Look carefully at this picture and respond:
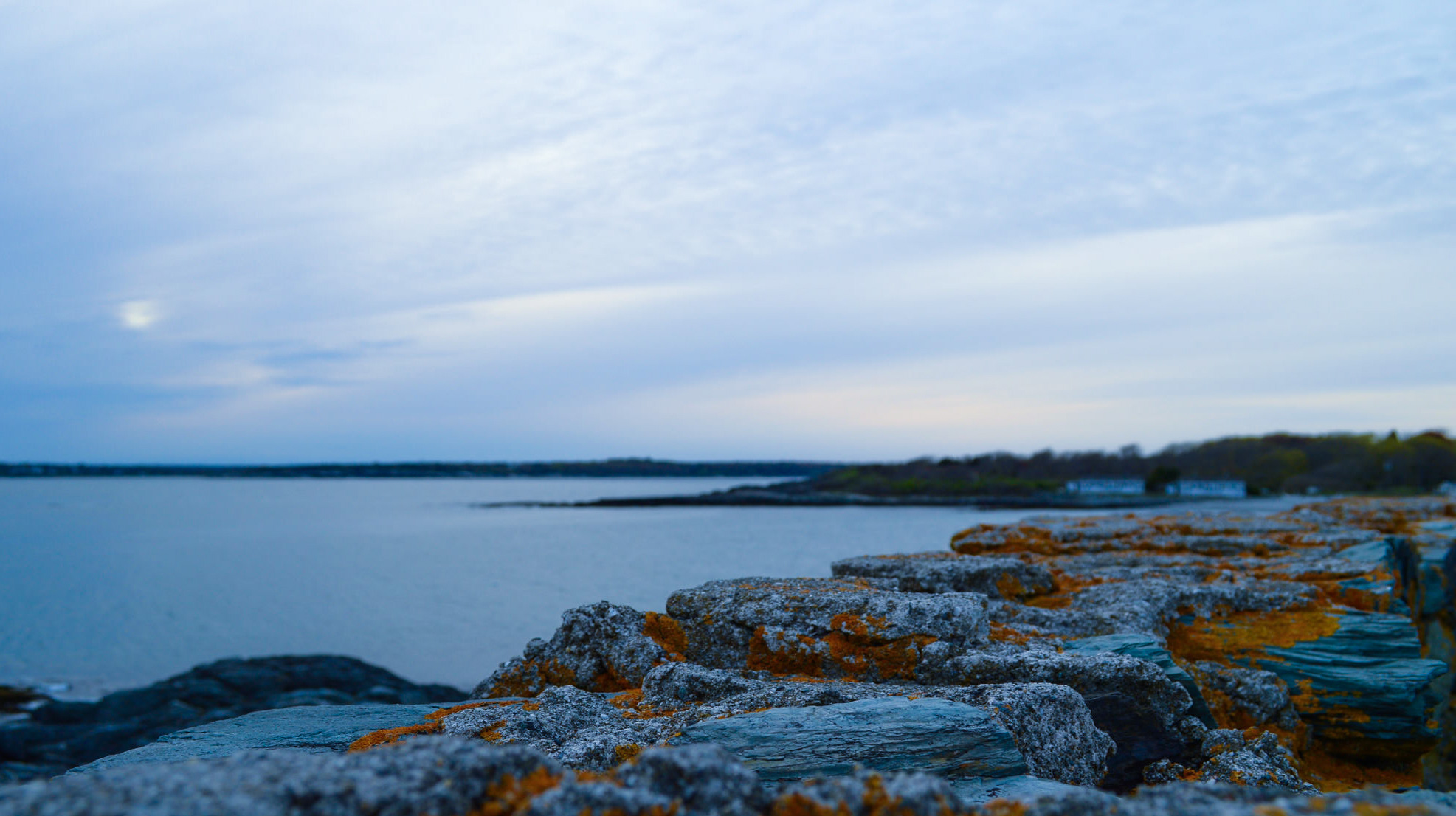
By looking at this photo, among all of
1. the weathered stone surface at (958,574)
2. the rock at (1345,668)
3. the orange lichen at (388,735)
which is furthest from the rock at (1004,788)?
the rock at (1345,668)

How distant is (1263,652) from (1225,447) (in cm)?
12855

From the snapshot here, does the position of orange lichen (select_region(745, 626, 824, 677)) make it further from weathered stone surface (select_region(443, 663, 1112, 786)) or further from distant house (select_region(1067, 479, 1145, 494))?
distant house (select_region(1067, 479, 1145, 494))

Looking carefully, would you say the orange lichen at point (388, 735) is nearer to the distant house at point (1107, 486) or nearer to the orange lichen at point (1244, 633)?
the orange lichen at point (1244, 633)

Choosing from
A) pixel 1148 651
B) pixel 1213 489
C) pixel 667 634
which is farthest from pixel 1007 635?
pixel 1213 489

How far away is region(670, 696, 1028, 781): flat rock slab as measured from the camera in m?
3.06

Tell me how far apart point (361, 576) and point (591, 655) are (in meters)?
41.6

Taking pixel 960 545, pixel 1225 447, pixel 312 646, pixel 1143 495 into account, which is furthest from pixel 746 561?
pixel 1225 447

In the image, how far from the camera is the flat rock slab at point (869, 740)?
10.0 ft

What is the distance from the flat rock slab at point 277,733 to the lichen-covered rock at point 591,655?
1.88 feet

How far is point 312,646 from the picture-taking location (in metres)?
26.3

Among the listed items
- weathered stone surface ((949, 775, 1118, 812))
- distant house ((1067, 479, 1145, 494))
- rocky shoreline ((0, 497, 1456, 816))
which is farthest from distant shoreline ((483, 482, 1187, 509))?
weathered stone surface ((949, 775, 1118, 812))

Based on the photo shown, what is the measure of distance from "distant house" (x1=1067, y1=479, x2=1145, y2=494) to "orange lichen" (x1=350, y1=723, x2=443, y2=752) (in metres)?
98.5

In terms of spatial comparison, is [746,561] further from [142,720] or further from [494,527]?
[494,527]

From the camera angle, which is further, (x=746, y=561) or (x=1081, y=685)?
(x=746, y=561)
